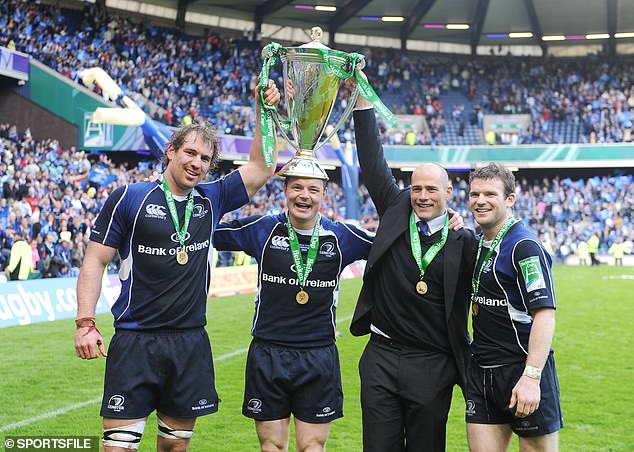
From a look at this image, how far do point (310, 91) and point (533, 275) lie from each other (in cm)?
169

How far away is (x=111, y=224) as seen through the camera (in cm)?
391

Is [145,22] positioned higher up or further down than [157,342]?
higher up

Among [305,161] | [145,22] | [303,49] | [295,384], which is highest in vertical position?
[145,22]

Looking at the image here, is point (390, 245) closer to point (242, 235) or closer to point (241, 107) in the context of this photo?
point (242, 235)

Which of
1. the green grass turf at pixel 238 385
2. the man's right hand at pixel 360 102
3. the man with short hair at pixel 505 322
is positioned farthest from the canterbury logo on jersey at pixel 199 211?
the green grass turf at pixel 238 385

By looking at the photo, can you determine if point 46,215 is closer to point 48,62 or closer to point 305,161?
point 48,62

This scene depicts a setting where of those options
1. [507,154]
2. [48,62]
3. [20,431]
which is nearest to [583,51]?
[507,154]

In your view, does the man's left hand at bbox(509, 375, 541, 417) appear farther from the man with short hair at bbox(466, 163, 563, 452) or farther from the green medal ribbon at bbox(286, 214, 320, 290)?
the green medal ribbon at bbox(286, 214, 320, 290)

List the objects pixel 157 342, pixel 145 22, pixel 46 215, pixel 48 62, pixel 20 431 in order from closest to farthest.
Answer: pixel 157 342
pixel 20 431
pixel 46 215
pixel 48 62
pixel 145 22

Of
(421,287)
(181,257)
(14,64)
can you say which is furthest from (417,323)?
(14,64)

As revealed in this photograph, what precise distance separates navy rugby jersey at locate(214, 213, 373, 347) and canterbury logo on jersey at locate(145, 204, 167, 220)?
508 millimetres

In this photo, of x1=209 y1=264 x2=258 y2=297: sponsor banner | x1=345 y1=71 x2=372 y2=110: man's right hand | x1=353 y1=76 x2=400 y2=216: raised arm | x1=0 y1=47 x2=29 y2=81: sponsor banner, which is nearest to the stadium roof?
x1=0 y1=47 x2=29 y2=81: sponsor banner

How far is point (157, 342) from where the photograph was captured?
389 centimetres

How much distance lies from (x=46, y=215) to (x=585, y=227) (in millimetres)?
26101
